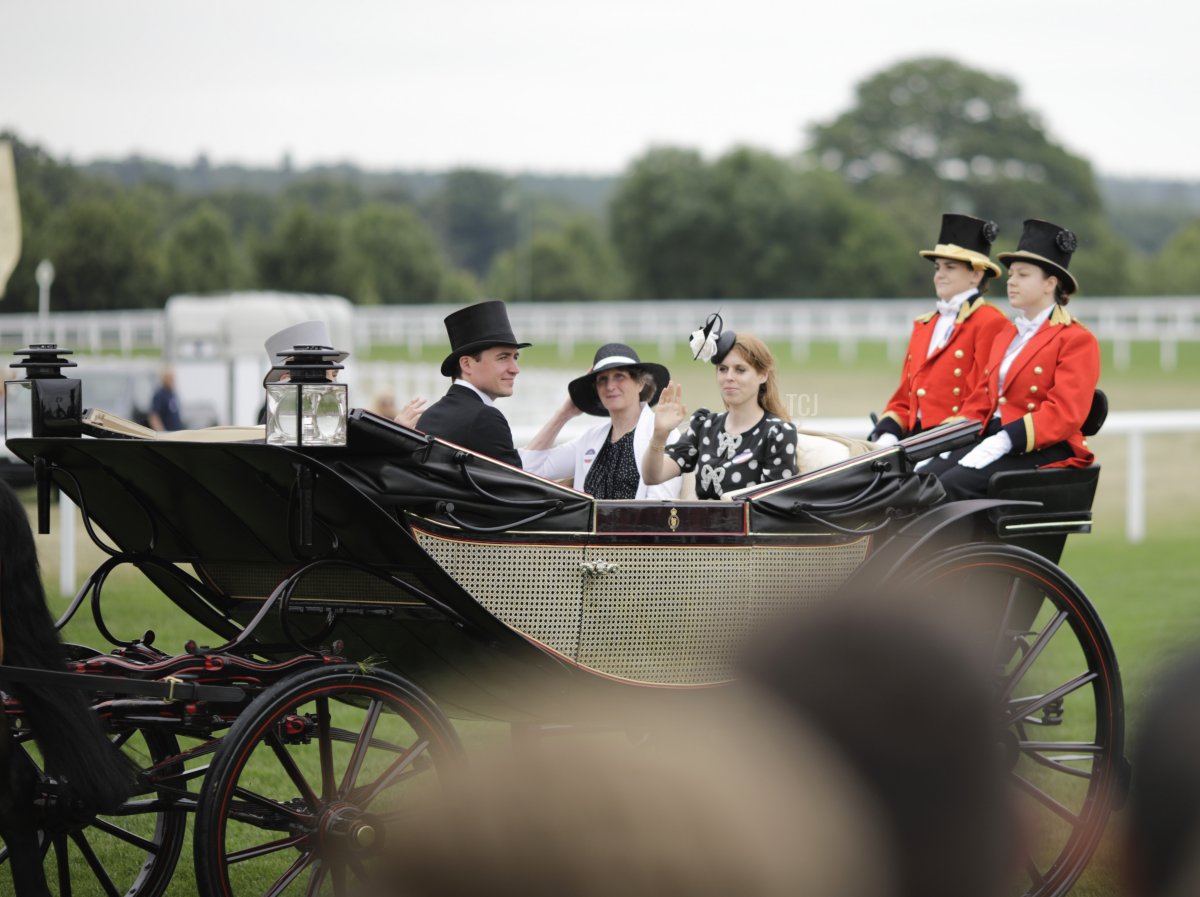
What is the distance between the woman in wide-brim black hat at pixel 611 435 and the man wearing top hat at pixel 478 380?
56cm

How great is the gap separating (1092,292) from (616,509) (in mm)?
52893

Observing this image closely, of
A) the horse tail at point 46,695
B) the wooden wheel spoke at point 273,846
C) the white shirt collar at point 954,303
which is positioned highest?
the white shirt collar at point 954,303

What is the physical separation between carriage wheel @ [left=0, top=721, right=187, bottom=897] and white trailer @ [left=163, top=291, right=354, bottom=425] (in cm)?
1120

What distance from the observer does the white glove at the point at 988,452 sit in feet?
16.2

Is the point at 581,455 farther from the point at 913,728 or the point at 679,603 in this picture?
the point at 913,728

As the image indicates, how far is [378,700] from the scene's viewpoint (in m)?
3.64

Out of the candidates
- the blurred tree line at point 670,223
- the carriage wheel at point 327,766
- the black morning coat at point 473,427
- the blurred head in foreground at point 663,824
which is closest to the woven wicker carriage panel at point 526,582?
the carriage wheel at point 327,766

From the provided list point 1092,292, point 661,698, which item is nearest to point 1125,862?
point 661,698

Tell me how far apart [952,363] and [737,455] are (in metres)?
1.01

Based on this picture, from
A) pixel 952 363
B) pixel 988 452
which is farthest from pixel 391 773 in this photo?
pixel 952 363

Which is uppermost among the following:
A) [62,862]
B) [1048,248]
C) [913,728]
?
[1048,248]

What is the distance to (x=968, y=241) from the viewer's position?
5.53 m

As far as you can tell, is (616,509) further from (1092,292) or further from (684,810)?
(1092,292)

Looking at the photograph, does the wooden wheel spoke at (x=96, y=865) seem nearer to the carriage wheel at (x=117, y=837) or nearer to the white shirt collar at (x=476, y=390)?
the carriage wheel at (x=117, y=837)
